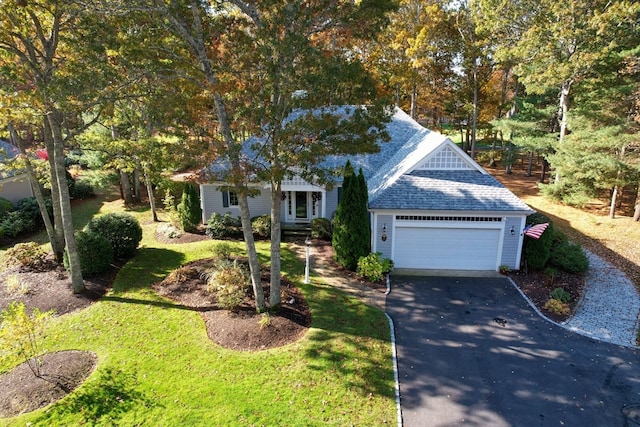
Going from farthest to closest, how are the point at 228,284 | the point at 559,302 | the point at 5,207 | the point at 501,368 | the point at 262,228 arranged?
the point at 5,207 → the point at 262,228 → the point at 228,284 → the point at 559,302 → the point at 501,368

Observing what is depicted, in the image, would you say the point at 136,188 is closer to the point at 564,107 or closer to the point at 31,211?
the point at 31,211

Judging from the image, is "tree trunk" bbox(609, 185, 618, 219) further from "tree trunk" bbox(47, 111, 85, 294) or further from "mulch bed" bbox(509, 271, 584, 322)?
"tree trunk" bbox(47, 111, 85, 294)

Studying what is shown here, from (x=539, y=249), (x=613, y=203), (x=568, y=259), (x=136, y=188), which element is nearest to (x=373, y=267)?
(x=539, y=249)

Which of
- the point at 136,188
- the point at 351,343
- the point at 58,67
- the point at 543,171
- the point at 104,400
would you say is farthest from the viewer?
the point at 543,171

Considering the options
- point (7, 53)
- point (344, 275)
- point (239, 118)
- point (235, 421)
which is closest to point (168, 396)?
point (235, 421)

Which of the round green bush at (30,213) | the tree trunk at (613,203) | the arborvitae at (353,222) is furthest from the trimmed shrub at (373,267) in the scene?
the round green bush at (30,213)

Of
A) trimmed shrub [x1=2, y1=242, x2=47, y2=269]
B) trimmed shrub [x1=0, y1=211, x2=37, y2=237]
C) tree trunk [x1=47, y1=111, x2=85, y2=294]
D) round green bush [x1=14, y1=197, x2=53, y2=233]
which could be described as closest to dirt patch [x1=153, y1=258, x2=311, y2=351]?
tree trunk [x1=47, y1=111, x2=85, y2=294]
